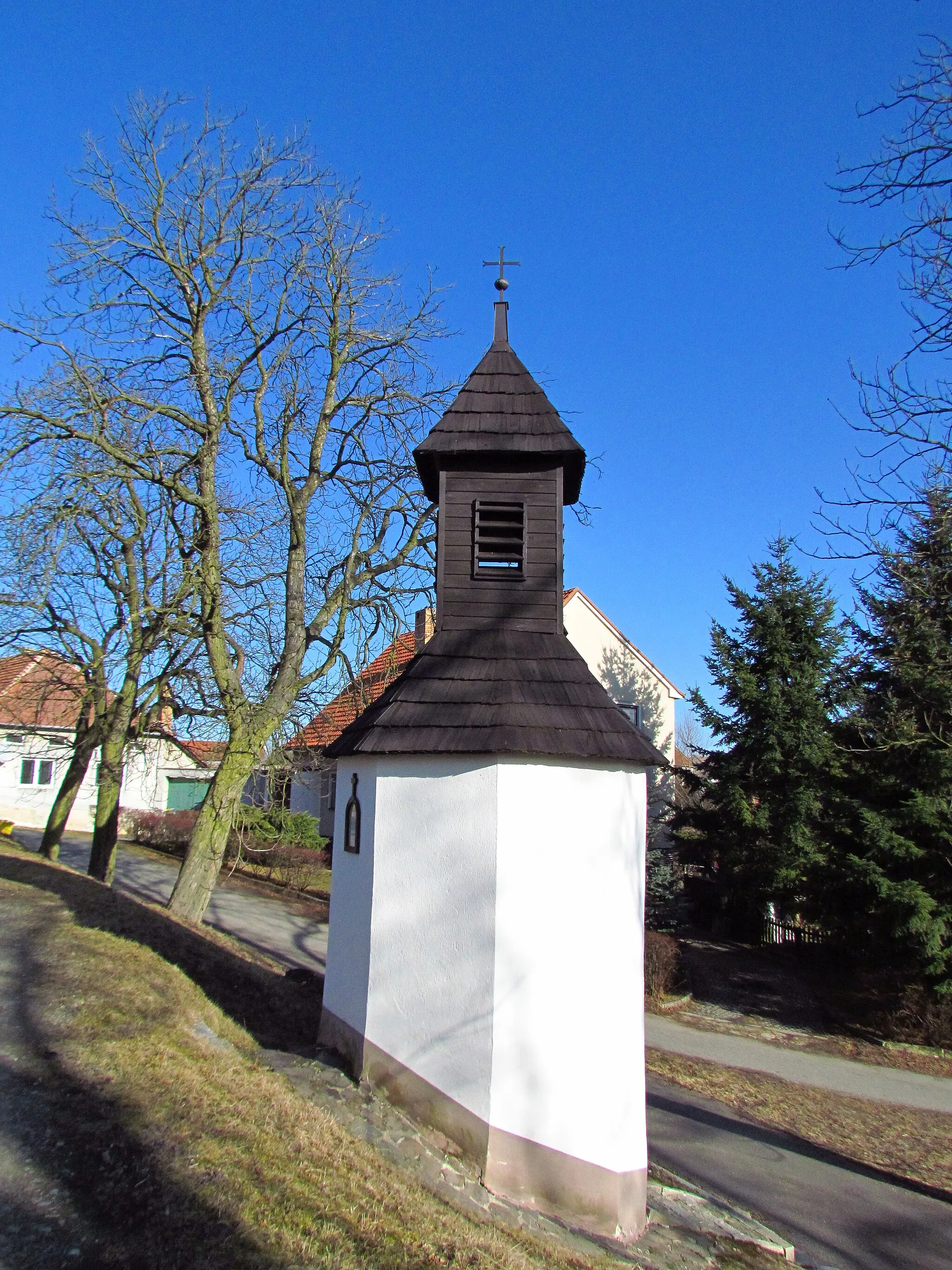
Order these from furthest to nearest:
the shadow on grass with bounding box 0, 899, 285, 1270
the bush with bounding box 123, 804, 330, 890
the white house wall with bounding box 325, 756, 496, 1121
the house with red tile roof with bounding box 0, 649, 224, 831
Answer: the bush with bounding box 123, 804, 330, 890 < the house with red tile roof with bounding box 0, 649, 224, 831 < the white house wall with bounding box 325, 756, 496, 1121 < the shadow on grass with bounding box 0, 899, 285, 1270

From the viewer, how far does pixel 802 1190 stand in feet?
28.3

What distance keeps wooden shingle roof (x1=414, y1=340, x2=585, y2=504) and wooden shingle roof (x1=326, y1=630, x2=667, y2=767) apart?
1.63 meters

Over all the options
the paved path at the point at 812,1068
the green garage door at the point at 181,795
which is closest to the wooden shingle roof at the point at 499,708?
the paved path at the point at 812,1068

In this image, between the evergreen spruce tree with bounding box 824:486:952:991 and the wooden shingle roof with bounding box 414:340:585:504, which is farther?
the evergreen spruce tree with bounding box 824:486:952:991

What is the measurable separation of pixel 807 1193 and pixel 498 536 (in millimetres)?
7204

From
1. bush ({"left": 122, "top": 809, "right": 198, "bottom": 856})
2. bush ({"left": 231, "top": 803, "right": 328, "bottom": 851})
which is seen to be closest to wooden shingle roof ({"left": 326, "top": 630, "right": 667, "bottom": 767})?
bush ({"left": 231, "top": 803, "right": 328, "bottom": 851})

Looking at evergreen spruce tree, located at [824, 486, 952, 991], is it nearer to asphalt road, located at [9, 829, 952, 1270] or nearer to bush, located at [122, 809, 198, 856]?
asphalt road, located at [9, 829, 952, 1270]

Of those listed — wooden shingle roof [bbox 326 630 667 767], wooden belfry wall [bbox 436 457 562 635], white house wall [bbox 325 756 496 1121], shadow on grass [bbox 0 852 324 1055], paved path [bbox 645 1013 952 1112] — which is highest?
wooden belfry wall [bbox 436 457 562 635]

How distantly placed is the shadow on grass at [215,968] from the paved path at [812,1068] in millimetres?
6402

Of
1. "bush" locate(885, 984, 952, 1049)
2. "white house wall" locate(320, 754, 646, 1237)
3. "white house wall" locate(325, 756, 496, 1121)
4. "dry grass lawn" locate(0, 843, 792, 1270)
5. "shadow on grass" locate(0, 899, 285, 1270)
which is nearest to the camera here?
"shadow on grass" locate(0, 899, 285, 1270)

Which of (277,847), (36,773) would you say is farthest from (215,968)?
(36,773)

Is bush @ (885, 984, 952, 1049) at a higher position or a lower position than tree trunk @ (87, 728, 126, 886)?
lower

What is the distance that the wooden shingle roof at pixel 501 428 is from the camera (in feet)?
26.0

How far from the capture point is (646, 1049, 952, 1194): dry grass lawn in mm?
9828
